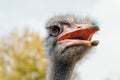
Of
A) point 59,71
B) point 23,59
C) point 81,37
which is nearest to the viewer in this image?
point 81,37

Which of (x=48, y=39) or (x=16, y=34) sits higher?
(x=48, y=39)

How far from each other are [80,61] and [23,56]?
2716cm

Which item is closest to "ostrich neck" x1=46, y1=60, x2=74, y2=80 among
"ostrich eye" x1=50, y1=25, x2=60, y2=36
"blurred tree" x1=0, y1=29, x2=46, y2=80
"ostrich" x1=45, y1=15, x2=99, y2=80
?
"ostrich" x1=45, y1=15, x2=99, y2=80

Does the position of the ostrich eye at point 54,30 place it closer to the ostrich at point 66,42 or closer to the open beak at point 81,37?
the ostrich at point 66,42

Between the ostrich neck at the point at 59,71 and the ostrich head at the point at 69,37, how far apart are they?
64 millimetres

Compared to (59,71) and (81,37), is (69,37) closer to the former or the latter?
(81,37)

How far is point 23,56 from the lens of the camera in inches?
1316

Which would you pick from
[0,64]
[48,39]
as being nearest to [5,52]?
[0,64]

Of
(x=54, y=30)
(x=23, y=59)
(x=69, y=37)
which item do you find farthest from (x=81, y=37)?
(x=23, y=59)

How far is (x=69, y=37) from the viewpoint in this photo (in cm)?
598

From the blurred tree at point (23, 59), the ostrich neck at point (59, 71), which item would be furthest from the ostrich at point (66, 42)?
the blurred tree at point (23, 59)

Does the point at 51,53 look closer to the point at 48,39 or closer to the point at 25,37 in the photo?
the point at 48,39

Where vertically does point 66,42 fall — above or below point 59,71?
above

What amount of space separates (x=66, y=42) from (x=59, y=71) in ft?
1.59
